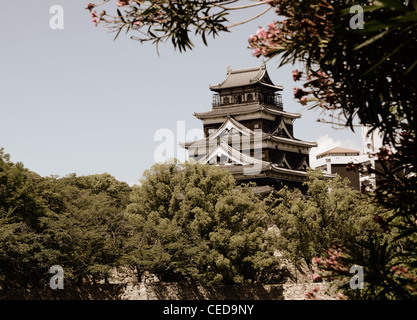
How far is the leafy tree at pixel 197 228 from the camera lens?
26.9m

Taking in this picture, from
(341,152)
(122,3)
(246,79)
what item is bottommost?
(122,3)

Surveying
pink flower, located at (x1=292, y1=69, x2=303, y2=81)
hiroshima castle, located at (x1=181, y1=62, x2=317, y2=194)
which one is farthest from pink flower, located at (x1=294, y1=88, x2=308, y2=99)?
hiroshima castle, located at (x1=181, y1=62, x2=317, y2=194)

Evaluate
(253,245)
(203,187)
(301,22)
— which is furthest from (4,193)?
(301,22)

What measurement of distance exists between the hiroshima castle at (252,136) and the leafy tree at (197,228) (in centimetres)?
868

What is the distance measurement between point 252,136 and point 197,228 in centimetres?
1482

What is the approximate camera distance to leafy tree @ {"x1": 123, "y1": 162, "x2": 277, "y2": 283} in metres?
26.9

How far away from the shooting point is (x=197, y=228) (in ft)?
91.3

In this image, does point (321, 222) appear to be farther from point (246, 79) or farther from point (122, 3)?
point (122, 3)

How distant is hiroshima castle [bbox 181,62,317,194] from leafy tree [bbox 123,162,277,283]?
868 cm

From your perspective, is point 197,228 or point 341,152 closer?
point 197,228

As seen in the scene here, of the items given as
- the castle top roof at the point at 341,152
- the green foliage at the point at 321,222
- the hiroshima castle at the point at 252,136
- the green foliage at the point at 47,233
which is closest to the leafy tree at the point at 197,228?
the green foliage at the point at 321,222

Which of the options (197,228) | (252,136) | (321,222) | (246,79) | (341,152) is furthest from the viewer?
(341,152)

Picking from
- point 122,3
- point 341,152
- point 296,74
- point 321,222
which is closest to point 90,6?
point 122,3
